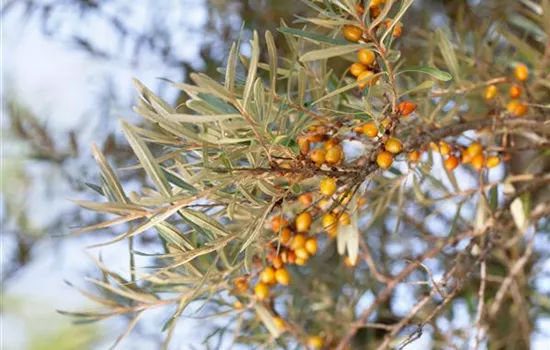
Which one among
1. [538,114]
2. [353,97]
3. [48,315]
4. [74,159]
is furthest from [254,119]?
[48,315]

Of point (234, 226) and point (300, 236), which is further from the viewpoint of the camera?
point (234, 226)

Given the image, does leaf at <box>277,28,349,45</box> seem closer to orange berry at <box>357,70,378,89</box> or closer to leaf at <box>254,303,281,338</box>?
orange berry at <box>357,70,378,89</box>

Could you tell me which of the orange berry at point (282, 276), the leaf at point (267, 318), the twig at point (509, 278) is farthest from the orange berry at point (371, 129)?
the twig at point (509, 278)

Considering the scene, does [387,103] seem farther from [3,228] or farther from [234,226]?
[3,228]

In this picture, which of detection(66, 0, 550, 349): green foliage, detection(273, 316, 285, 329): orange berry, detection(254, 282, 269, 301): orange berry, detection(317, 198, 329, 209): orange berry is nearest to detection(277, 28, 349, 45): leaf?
detection(66, 0, 550, 349): green foliage

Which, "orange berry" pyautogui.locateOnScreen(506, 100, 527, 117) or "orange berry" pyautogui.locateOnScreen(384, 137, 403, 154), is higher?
"orange berry" pyautogui.locateOnScreen(384, 137, 403, 154)

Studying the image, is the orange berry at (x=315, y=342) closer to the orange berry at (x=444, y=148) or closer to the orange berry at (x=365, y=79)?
the orange berry at (x=444, y=148)

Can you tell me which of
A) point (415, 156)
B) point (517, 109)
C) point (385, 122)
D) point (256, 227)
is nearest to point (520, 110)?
point (517, 109)
